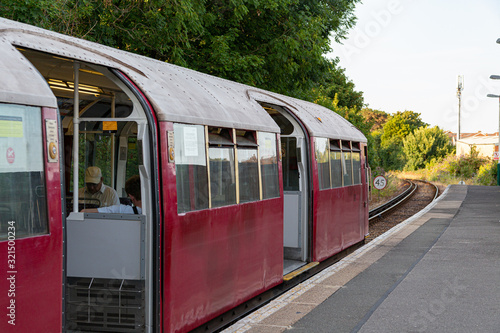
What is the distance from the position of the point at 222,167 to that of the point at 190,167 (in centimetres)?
74

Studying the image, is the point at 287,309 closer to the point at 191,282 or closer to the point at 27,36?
the point at 191,282

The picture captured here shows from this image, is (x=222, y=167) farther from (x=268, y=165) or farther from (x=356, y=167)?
(x=356, y=167)

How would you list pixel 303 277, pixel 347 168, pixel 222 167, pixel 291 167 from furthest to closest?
1. pixel 347 168
2. pixel 291 167
3. pixel 303 277
4. pixel 222 167

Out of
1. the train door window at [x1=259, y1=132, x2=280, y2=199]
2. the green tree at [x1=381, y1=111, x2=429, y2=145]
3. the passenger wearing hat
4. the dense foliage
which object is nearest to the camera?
the passenger wearing hat

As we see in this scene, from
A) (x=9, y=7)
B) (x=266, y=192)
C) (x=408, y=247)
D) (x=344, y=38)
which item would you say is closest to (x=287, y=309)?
(x=266, y=192)

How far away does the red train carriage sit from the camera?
4172 mm

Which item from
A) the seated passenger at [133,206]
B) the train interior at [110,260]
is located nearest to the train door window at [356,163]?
the seated passenger at [133,206]

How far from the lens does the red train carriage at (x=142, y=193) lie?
417cm

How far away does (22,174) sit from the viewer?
4160mm

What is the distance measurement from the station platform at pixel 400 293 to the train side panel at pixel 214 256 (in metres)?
0.39

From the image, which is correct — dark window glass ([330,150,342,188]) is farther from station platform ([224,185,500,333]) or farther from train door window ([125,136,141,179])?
train door window ([125,136,141,179])

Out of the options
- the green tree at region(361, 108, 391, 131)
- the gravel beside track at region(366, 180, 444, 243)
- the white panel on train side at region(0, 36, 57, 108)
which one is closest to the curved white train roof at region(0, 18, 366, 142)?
the white panel on train side at region(0, 36, 57, 108)

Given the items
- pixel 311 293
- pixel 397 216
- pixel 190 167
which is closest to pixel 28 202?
pixel 190 167

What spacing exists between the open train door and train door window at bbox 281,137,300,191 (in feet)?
20.6
